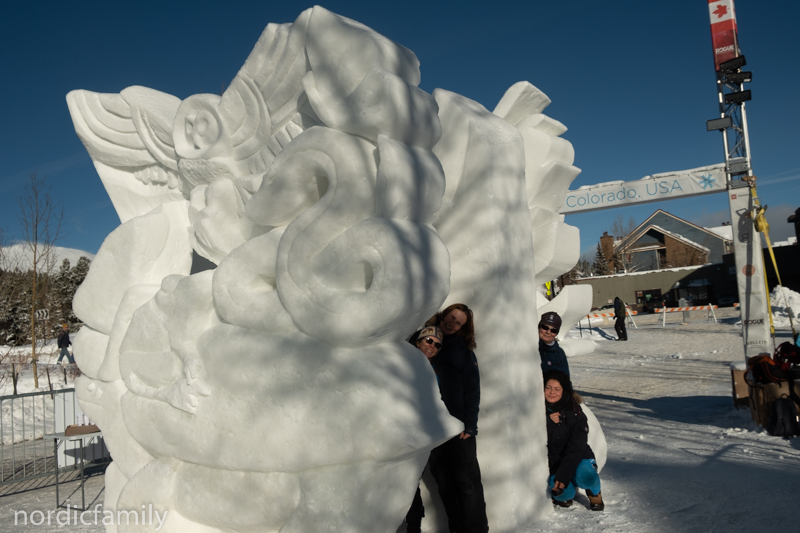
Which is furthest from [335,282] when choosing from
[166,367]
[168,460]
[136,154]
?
[136,154]

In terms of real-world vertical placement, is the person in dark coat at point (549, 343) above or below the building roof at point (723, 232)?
below

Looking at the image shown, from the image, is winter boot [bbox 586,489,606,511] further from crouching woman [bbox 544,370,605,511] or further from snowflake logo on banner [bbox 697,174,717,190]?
snowflake logo on banner [bbox 697,174,717,190]

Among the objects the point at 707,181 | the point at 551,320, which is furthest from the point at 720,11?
the point at 551,320

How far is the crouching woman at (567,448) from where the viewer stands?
11.8 ft

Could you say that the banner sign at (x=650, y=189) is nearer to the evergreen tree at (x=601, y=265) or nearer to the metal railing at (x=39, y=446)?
the metal railing at (x=39, y=446)

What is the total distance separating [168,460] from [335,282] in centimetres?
147

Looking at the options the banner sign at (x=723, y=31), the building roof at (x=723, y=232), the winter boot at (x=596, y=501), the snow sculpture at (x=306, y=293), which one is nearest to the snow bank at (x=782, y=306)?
the banner sign at (x=723, y=31)

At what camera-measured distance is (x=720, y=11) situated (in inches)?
276

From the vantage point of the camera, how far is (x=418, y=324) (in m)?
2.44

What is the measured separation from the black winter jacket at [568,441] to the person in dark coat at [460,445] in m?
0.78

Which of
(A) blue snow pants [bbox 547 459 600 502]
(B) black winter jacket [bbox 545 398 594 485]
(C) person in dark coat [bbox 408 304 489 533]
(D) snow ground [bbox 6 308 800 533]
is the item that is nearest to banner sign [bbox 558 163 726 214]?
(D) snow ground [bbox 6 308 800 533]

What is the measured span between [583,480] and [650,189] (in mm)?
5819

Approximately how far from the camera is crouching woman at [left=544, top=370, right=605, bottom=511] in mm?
3604

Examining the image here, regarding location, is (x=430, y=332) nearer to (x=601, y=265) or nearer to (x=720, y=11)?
(x=720, y=11)
